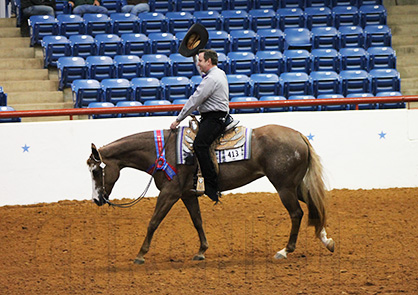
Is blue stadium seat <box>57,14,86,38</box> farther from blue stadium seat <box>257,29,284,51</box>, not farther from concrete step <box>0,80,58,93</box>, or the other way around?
blue stadium seat <box>257,29,284,51</box>

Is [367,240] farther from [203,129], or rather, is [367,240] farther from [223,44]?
[223,44]

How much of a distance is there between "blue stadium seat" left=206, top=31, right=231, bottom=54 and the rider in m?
8.56

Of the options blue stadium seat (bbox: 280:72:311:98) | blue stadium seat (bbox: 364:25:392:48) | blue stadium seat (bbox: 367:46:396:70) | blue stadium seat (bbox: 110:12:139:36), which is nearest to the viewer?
blue stadium seat (bbox: 280:72:311:98)

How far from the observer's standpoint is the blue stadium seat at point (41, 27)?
15531mm

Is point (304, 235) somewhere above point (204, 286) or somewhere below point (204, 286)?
below

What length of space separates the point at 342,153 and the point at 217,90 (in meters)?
4.06

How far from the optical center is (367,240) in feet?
24.8

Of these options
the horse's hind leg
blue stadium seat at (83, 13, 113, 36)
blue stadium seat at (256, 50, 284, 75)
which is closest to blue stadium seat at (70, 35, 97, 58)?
blue stadium seat at (83, 13, 113, 36)

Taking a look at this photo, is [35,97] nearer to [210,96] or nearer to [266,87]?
[266,87]

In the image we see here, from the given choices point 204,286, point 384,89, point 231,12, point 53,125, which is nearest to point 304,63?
point 384,89

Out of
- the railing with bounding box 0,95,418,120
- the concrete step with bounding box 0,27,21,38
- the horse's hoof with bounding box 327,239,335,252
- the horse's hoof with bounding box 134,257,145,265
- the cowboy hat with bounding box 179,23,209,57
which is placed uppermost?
the cowboy hat with bounding box 179,23,209,57

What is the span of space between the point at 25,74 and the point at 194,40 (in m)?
8.54

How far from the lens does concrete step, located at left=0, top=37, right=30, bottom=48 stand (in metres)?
16.1

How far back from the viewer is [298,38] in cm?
1617
